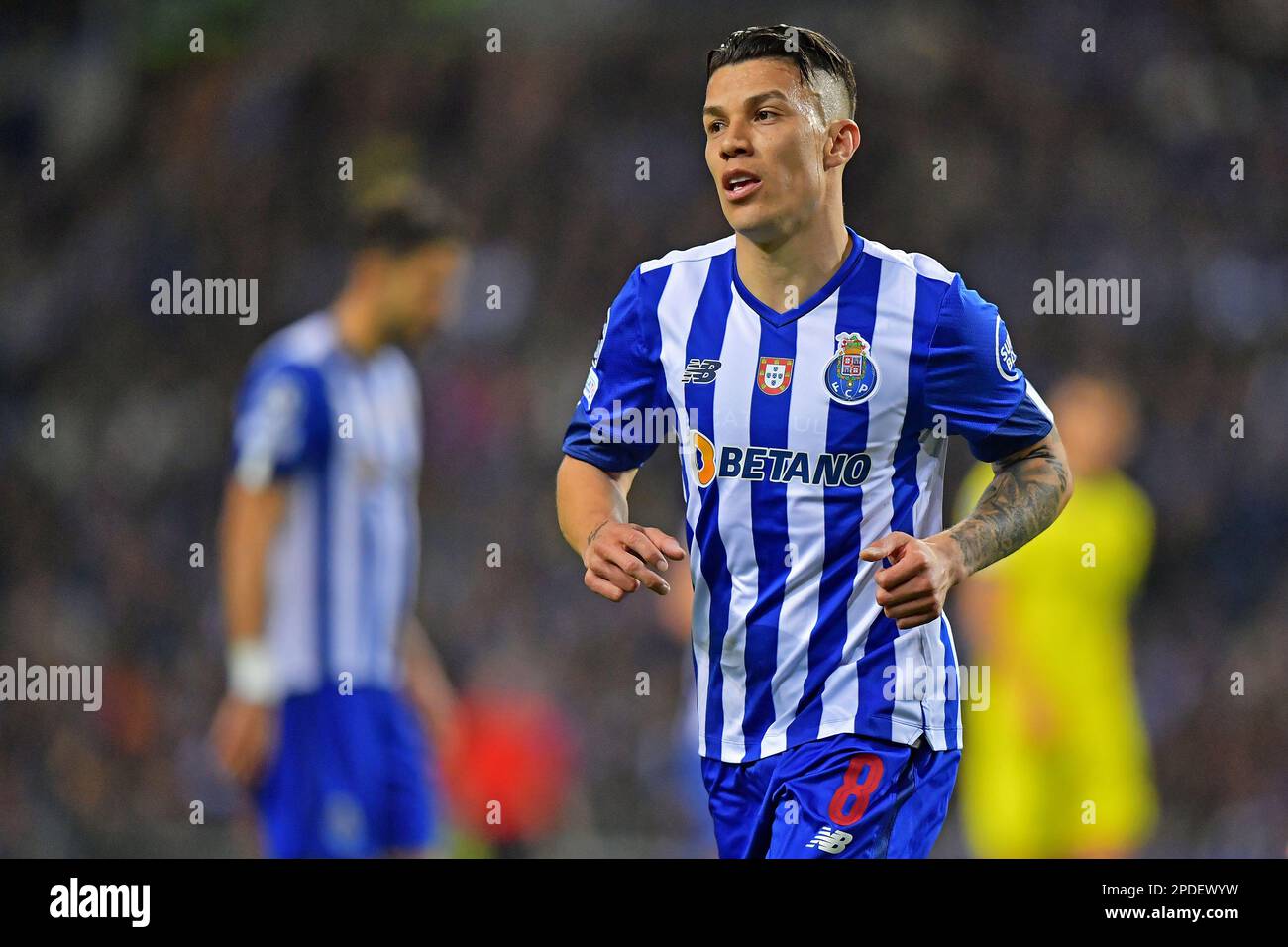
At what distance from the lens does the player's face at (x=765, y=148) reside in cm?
337

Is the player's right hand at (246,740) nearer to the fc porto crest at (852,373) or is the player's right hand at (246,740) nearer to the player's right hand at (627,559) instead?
the player's right hand at (627,559)

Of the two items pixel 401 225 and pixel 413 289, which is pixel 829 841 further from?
pixel 401 225

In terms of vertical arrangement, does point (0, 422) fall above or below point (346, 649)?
above

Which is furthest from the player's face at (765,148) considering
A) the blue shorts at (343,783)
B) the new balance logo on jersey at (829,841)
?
the blue shorts at (343,783)

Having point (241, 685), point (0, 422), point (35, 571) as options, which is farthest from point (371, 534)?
point (0, 422)

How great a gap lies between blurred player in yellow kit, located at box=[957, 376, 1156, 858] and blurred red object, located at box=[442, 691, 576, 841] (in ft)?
6.76

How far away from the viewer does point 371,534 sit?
5773mm

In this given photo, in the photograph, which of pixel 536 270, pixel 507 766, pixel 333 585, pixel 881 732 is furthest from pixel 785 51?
pixel 536 270

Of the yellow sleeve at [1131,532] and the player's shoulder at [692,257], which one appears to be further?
the yellow sleeve at [1131,532]

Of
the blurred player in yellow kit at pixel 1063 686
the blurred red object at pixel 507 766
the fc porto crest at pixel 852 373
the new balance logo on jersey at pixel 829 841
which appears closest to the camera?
the new balance logo on jersey at pixel 829 841

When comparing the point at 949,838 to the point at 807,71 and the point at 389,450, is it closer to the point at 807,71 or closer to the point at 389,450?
the point at 389,450

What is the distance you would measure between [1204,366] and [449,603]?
452 cm

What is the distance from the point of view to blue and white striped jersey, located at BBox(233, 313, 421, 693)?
18.5 ft

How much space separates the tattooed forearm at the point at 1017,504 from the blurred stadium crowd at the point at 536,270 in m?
4.97
